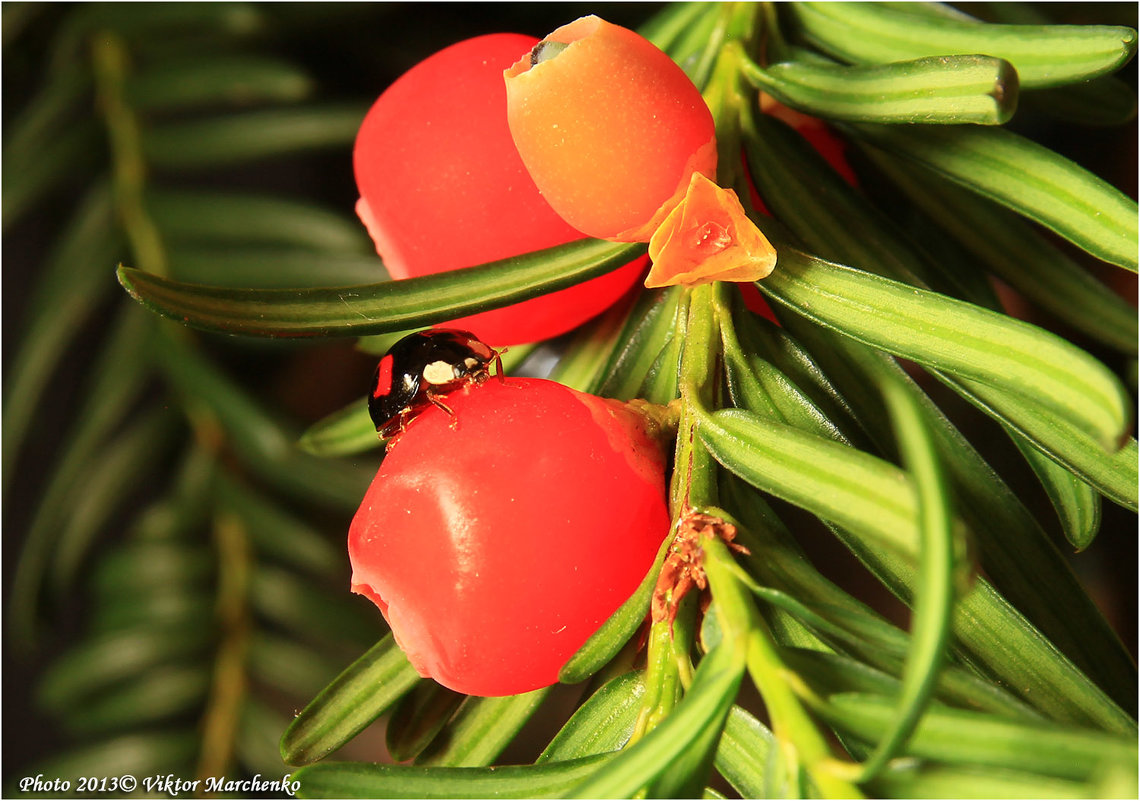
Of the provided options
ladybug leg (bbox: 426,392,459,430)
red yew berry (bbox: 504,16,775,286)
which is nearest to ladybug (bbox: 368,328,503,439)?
ladybug leg (bbox: 426,392,459,430)

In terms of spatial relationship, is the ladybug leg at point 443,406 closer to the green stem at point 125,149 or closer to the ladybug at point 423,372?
the ladybug at point 423,372

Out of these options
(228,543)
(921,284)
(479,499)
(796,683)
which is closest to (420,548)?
(479,499)

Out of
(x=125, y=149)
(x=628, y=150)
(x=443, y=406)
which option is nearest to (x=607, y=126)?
(x=628, y=150)

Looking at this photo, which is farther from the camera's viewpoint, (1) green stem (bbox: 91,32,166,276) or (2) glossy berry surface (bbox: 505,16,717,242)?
(1) green stem (bbox: 91,32,166,276)

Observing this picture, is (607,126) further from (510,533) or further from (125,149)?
(125,149)

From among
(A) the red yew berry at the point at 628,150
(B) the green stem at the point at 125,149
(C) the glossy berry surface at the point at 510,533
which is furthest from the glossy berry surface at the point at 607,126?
(B) the green stem at the point at 125,149

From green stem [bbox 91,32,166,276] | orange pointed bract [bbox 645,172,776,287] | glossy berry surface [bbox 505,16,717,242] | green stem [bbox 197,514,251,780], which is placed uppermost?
glossy berry surface [bbox 505,16,717,242]

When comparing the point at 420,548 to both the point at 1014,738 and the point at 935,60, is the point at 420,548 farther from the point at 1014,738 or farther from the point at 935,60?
the point at 935,60

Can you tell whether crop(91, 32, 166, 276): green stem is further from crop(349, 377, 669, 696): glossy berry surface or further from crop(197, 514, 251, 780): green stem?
crop(349, 377, 669, 696): glossy berry surface
